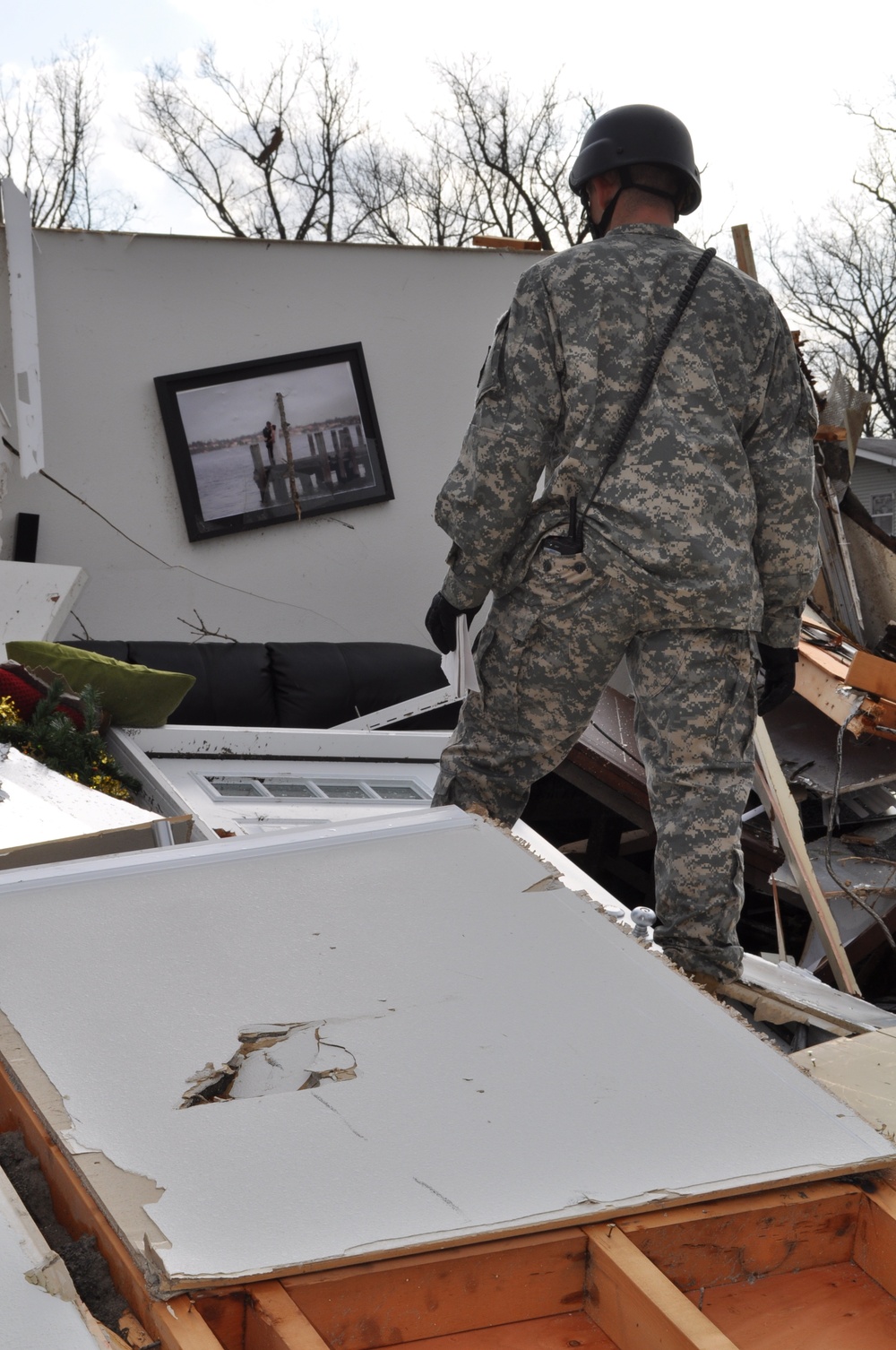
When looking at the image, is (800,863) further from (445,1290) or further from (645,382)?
(445,1290)

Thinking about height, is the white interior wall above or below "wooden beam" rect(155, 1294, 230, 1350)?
above

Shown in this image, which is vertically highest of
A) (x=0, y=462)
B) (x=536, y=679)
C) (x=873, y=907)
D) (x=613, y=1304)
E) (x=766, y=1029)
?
(x=0, y=462)

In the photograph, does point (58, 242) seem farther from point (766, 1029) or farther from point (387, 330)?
point (766, 1029)

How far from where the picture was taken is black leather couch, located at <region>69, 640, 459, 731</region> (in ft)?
15.4

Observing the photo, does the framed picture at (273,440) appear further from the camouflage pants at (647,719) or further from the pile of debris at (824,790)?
the camouflage pants at (647,719)

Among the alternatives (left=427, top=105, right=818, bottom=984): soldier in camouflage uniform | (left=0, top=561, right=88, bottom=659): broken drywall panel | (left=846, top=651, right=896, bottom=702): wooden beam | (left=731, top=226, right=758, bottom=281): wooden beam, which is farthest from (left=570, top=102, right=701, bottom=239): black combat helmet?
(left=731, top=226, right=758, bottom=281): wooden beam

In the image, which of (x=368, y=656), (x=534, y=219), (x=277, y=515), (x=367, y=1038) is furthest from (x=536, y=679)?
(x=534, y=219)

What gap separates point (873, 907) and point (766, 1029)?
198cm

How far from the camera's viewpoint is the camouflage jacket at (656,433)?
2.22 metres

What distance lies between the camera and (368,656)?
5121 millimetres

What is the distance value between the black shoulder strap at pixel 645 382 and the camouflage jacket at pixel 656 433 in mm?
11

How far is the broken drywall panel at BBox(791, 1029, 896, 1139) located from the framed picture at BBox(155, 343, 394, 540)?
14.6ft

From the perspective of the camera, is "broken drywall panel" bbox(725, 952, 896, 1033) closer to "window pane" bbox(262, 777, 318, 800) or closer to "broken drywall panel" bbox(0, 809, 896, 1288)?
"broken drywall panel" bbox(0, 809, 896, 1288)

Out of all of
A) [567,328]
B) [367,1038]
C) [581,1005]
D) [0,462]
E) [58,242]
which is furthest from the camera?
[58,242]
